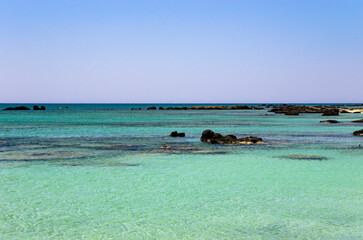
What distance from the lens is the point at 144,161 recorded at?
77.6 ft

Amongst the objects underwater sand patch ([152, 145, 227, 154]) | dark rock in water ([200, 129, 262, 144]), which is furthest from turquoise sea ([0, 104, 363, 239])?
dark rock in water ([200, 129, 262, 144])

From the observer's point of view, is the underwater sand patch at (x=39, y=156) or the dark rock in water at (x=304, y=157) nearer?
the underwater sand patch at (x=39, y=156)

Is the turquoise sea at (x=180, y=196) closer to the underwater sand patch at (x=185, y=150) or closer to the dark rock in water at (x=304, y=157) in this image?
the dark rock in water at (x=304, y=157)

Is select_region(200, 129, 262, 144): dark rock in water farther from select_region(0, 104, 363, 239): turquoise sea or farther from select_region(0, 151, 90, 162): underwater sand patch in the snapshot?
select_region(0, 151, 90, 162): underwater sand patch

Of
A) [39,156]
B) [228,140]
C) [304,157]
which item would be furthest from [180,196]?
[228,140]

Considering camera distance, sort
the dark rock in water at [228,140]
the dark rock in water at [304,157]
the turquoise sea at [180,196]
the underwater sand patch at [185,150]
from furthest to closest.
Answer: the dark rock in water at [228,140] → the underwater sand patch at [185,150] → the dark rock in water at [304,157] → the turquoise sea at [180,196]

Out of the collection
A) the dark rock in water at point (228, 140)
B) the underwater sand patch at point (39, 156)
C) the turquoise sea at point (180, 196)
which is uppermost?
the dark rock in water at point (228, 140)

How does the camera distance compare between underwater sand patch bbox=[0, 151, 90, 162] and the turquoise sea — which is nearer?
the turquoise sea

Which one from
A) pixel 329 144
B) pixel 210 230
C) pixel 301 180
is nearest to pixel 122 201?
pixel 210 230

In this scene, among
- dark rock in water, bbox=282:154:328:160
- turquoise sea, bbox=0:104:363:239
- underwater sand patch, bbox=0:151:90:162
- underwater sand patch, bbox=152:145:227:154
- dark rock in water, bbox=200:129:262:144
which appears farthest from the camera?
dark rock in water, bbox=200:129:262:144

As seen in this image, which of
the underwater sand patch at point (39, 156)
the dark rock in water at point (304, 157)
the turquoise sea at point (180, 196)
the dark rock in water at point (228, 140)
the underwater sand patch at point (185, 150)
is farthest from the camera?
the dark rock in water at point (228, 140)

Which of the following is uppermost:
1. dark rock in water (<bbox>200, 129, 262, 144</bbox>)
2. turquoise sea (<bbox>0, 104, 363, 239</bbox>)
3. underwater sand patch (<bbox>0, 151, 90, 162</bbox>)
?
dark rock in water (<bbox>200, 129, 262, 144</bbox>)

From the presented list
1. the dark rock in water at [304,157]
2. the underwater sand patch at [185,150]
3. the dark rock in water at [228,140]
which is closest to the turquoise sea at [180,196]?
the dark rock in water at [304,157]

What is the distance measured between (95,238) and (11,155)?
18007 mm
